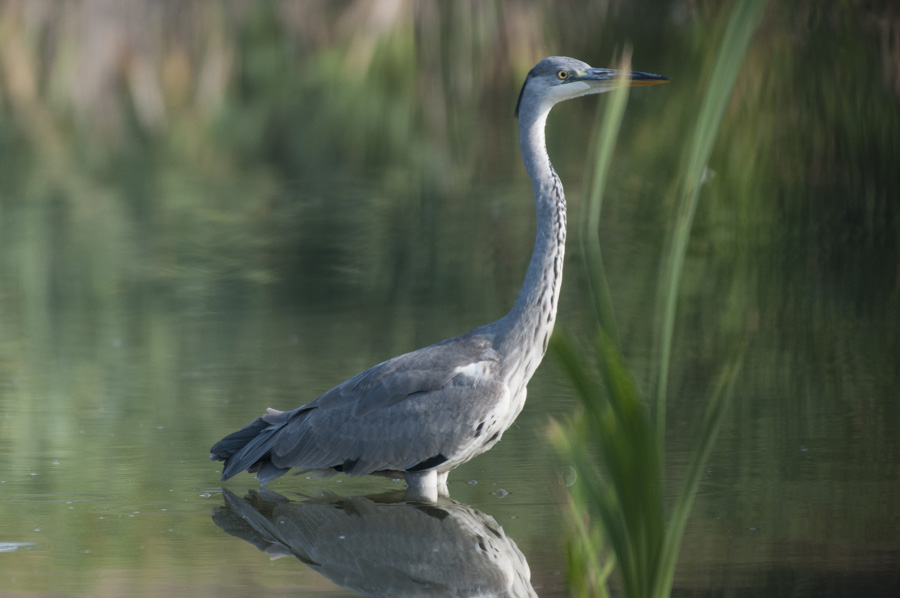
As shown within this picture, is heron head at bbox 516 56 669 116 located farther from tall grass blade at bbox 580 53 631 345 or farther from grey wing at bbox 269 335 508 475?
tall grass blade at bbox 580 53 631 345

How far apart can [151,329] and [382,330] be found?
1659 mm

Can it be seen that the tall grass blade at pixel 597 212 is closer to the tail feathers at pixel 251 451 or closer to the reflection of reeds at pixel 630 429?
the reflection of reeds at pixel 630 429

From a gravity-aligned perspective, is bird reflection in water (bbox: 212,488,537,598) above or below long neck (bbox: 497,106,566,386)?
below

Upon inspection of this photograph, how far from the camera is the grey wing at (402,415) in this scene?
5.53 meters

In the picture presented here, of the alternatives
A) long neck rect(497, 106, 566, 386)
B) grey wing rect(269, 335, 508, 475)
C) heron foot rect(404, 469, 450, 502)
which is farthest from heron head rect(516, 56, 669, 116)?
heron foot rect(404, 469, 450, 502)

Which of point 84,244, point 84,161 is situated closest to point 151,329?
point 84,244

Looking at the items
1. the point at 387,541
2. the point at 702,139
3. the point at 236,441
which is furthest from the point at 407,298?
the point at 702,139

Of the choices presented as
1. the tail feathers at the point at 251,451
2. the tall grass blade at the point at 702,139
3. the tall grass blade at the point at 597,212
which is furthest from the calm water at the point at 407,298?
the tall grass blade at the point at 702,139

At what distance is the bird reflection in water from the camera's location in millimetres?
4707

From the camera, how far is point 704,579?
14.7ft

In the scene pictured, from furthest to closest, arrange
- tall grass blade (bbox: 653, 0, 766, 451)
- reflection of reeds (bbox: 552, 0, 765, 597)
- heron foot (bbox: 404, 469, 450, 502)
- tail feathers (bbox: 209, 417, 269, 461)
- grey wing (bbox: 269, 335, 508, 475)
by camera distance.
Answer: tail feathers (bbox: 209, 417, 269, 461), heron foot (bbox: 404, 469, 450, 502), grey wing (bbox: 269, 335, 508, 475), reflection of reeds (bbox: 552, 0, 765, 597), tall grass blade (bbox: 653, 0, 766, 451)

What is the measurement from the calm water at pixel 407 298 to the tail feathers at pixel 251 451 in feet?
0.39

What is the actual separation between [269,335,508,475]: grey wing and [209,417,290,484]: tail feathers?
1.6 inches

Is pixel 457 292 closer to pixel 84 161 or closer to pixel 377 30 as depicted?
pixel 84 161
